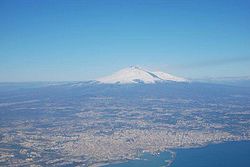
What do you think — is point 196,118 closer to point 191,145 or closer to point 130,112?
point 130,112

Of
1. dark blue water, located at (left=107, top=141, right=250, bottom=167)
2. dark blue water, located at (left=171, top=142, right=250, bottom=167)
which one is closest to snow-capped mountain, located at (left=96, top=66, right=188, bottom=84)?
dark blue water, located at (left=171, top=142, right=250, bottom=167)

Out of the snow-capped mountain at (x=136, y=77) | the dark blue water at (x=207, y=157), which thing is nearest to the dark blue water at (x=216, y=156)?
the dark blue water at (x=207, y=157)

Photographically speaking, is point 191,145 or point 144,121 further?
point 144,121

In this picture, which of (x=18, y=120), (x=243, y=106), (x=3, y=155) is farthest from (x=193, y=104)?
(x=3, y=155)

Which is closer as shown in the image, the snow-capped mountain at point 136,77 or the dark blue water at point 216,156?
the dark blue water at point 216,156

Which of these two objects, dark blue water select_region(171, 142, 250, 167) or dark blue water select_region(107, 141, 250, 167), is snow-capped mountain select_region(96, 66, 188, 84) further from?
dark blue water select_region(107, 141, 250, 167)

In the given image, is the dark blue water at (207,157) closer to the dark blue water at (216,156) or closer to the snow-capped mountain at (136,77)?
the dark blue water at (216,156)

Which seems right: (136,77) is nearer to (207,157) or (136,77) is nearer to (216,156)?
(216,156)
